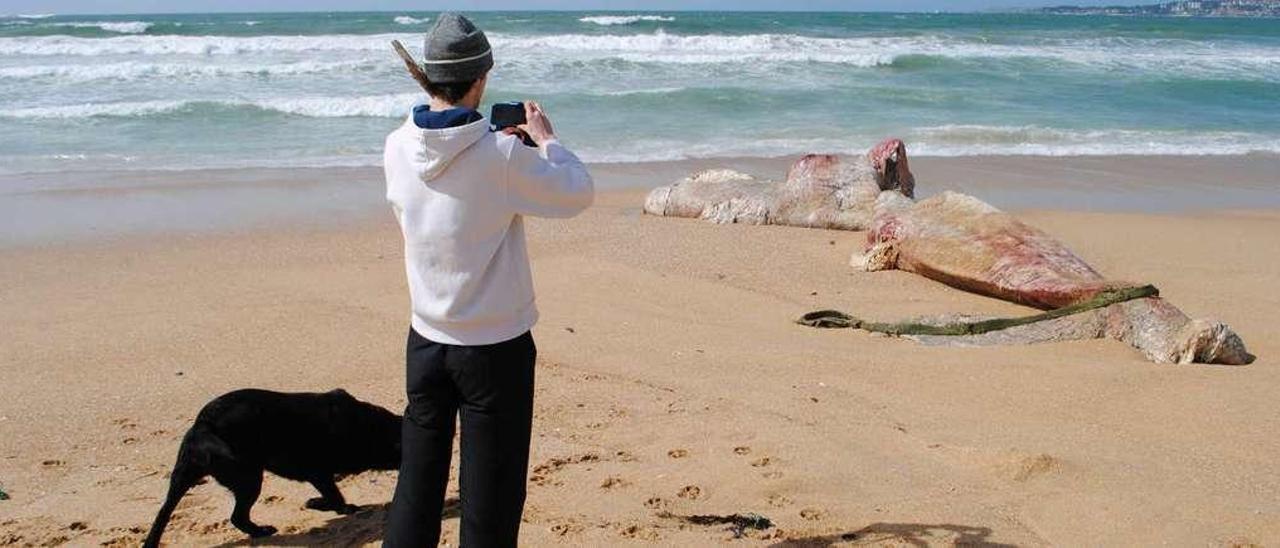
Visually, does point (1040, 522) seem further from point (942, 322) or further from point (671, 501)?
point (942, 322)

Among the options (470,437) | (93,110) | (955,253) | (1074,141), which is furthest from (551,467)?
(93,110)

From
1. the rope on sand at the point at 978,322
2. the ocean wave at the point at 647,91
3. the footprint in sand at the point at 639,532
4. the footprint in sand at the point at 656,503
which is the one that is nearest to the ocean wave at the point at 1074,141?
the ocean wave at the point at 647,91

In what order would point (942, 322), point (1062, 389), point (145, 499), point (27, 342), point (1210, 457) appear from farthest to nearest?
point (942, 322) → point (27, 342) → point (1062, 389) → point (1210, 457) → point (145, 499)

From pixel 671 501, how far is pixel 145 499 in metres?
1.94

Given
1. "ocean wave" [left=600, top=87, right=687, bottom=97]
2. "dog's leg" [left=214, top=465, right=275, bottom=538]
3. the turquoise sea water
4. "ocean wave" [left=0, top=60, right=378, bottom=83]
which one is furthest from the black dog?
"ocean wave" [left=0, top=60, right=378, bottom=83]

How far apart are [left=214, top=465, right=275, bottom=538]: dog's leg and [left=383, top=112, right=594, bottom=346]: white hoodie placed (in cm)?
120

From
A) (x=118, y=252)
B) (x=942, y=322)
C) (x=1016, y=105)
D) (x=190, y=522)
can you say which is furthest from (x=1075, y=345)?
(x=1016, y=105)

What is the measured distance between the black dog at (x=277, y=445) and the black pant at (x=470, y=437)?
2.71 feet

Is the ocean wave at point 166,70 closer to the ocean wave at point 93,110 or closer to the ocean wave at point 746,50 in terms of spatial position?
the ocean wave at point 746,50

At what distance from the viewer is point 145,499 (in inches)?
173

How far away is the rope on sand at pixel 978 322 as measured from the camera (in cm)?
666

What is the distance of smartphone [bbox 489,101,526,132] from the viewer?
116 inches

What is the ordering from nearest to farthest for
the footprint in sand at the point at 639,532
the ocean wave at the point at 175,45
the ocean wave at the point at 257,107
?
the footprint in sand at the point at 639,532 → the ocean wave at the point at 257,107 → the ocean wave at the point at 175,45

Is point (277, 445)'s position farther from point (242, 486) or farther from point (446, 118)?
point (446, 118)
